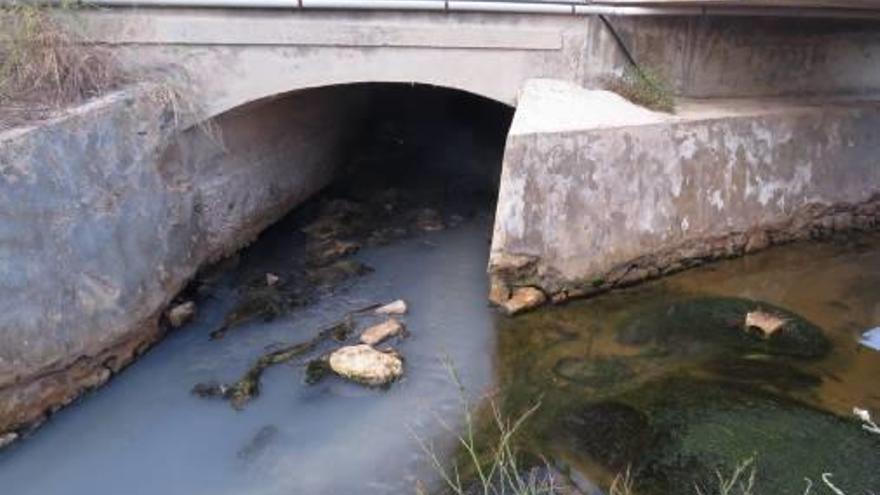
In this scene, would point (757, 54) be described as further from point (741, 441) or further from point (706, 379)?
point (741, 441)

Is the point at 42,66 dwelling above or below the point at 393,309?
above

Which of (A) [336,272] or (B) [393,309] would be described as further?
(A) [336,272]

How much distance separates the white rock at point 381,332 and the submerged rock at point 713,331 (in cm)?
179

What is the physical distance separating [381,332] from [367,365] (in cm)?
58

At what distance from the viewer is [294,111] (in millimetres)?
8539

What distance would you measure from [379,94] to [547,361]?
720 cm

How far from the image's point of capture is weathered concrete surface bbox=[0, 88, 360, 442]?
5246 millimetres

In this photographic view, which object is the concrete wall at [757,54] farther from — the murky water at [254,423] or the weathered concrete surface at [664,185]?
the murky water at [254,423]

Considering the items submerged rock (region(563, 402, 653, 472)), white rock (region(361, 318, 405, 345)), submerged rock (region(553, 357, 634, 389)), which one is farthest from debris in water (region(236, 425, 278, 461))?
submerged rock (region(553, 357, 634, 389))

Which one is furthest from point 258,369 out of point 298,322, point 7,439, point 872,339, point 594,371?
point 872,339

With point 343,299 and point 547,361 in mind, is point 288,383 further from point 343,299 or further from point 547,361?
point 547,361

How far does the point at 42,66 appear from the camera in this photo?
6.09 metres

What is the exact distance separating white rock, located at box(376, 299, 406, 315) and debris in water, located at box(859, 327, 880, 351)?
376cm

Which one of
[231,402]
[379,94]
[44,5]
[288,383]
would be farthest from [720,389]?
[379,94]
